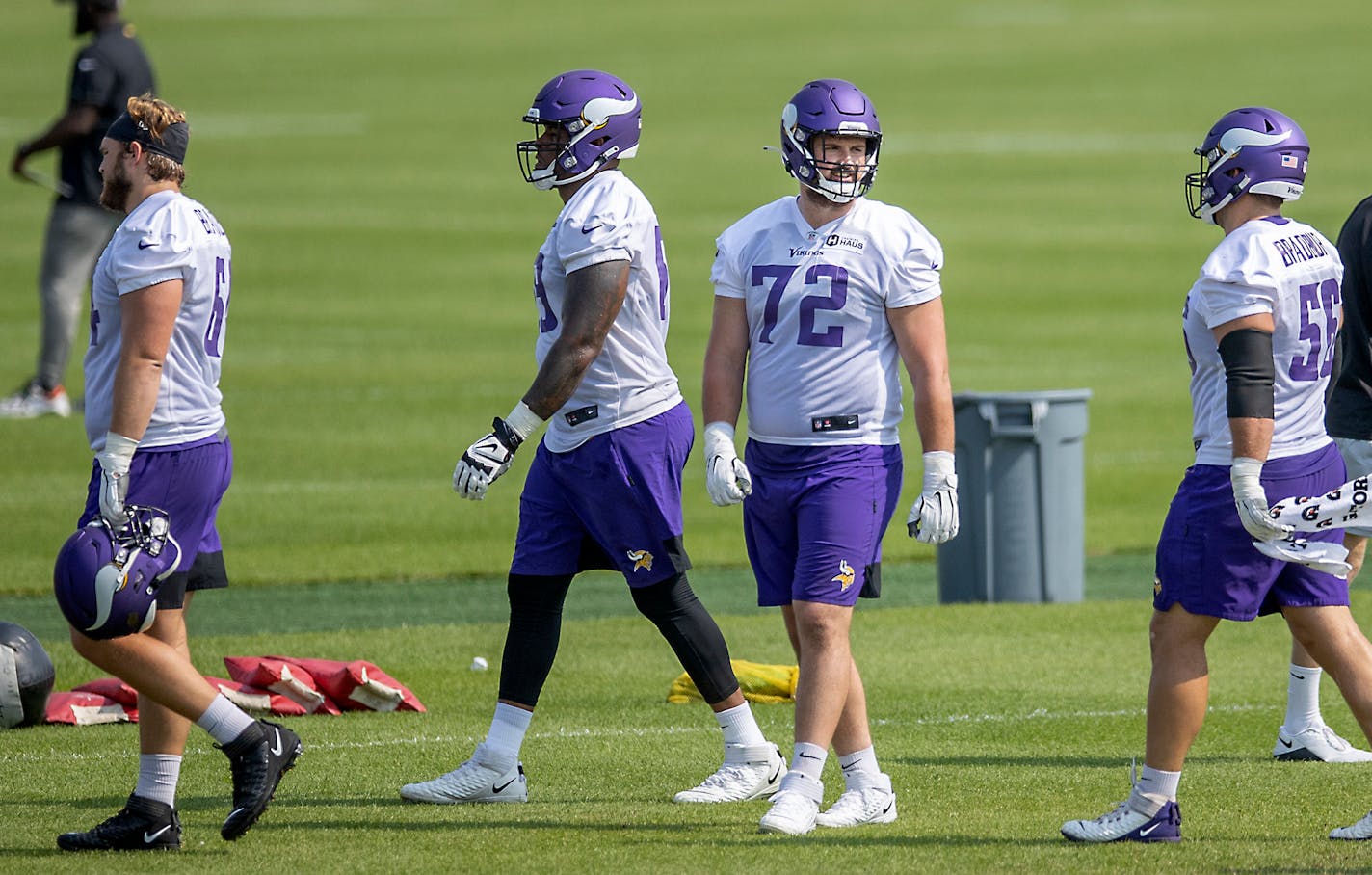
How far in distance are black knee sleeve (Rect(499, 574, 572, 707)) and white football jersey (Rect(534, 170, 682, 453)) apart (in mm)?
475

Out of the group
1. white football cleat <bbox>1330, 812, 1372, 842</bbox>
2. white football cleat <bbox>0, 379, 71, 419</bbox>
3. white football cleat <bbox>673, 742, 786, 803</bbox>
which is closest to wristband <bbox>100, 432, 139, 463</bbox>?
white football cleat <bbox>673, 742, 786, 803</bbox>

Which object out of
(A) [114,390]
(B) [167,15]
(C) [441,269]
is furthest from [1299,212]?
(B) [167,15]

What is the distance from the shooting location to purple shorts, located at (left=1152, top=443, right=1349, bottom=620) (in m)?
6.01

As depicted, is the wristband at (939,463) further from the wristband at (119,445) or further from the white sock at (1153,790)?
the wristband at (119,445)

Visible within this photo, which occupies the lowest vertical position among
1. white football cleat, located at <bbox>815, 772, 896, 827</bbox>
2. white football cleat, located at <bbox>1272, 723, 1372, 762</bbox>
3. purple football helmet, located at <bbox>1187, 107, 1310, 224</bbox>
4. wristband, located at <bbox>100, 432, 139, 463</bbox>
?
white football cleat, located at <bbox>1272, 723, 1372, 762</bbox>

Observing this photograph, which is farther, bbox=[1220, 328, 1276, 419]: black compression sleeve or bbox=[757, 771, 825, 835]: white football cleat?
bbox=[757, 771, 825, 835]: white football cleat

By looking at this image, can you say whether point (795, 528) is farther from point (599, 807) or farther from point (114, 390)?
point (114, 390)

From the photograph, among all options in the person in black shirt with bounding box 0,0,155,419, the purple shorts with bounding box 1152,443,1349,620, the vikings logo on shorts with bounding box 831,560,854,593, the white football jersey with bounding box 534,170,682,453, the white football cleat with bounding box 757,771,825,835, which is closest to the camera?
the purple shorts with bounding box 1152,443,1349,620

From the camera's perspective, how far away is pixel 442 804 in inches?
271

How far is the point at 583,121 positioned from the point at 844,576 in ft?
5.79

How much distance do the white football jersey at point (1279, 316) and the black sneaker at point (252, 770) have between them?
2.92 m

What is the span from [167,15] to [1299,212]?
39.7m

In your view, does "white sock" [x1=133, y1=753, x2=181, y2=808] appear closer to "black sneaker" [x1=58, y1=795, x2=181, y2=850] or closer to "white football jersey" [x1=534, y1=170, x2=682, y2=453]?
"black sneaker" [x1=58, y1=795, x2=181, y2=850]

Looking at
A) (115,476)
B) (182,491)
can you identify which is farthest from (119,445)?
(182,491)
